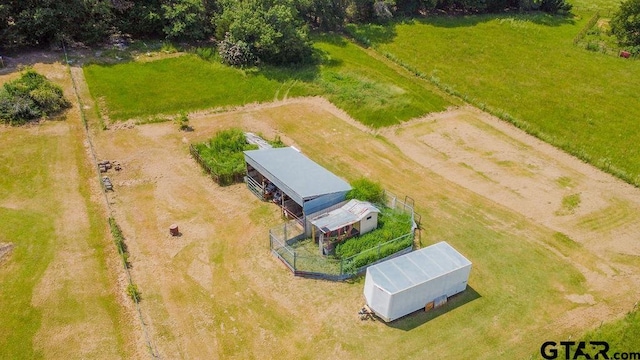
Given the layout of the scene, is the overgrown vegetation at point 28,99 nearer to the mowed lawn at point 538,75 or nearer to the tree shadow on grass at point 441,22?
the tree shadow on grass at point 441,22

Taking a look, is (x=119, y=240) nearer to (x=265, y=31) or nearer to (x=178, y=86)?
→ (x=178, y=86)

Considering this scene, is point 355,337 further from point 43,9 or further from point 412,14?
point 412,14

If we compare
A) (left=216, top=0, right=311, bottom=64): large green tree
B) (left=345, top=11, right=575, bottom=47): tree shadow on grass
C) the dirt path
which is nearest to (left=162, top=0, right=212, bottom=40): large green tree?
(left=216, top=0, right=311, bottom=64): large green tree

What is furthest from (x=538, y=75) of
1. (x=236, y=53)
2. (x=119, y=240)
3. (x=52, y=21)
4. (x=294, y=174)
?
(x=52, y=21)

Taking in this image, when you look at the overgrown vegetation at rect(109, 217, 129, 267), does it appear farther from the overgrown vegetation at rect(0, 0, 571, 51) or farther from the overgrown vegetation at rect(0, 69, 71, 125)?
the overgrown vegetation at rect(0, 0, 571, 51)

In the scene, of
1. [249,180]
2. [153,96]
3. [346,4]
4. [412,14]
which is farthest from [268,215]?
[412,14]
